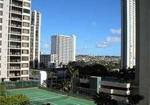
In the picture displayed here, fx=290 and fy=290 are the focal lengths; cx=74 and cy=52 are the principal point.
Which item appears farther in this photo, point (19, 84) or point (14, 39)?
point (14, 39)

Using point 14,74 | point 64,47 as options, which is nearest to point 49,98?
point 14,74

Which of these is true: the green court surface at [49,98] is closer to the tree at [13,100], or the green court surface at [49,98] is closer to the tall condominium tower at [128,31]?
the tree at [13,100]

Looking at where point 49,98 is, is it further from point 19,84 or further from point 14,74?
point 14,74

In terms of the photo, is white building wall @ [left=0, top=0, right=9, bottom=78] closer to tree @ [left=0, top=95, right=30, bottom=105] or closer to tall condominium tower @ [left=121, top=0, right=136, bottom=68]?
tree @ [left=0, top=95, right=30, bottom=105]

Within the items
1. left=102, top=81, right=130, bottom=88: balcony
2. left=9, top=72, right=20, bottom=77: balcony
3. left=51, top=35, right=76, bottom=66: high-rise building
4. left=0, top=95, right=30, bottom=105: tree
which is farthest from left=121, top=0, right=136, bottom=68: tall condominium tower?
left=0, top=95, right=30, bottom=105: tree
